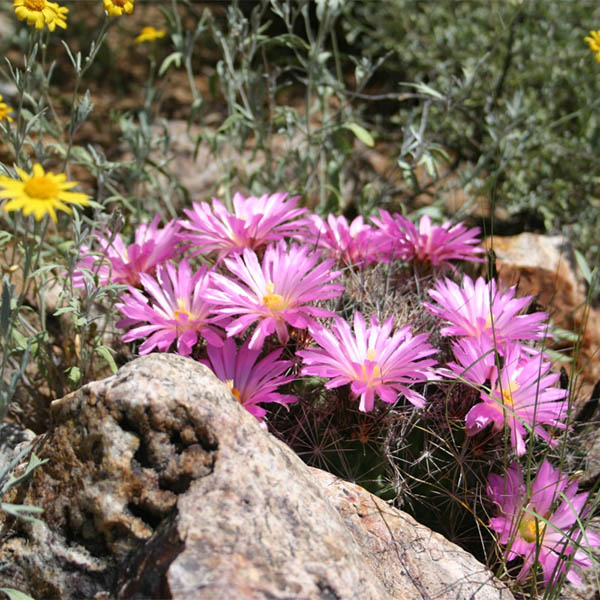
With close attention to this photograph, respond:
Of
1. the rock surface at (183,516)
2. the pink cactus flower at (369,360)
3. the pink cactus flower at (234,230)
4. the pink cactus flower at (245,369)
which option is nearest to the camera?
the rock surface at (183,516)

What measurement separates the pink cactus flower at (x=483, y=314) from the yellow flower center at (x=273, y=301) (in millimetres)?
412

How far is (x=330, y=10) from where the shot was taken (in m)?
2.79

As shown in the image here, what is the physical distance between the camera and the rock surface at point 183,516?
4.27 ft

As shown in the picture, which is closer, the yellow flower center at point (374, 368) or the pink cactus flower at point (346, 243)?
the yellow flower center at point (374, 368)

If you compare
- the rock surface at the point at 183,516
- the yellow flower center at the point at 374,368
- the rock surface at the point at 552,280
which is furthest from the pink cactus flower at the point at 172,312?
the rock surface at the point at 552,280

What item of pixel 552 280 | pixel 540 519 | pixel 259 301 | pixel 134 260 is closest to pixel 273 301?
pixel 259 301

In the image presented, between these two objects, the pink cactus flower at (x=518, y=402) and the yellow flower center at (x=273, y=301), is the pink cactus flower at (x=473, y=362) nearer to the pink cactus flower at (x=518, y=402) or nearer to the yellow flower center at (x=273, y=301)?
the pink cactus flower at (x=518, y=402)

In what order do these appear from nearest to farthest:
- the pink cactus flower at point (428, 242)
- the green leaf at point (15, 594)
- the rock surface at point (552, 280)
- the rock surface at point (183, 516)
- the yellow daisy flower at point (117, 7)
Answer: the rock surface at point (183, 516) → the green leaf at point (15, 594) → the yellow daisy flower at point (117, 7) → the pink cactus flower at point (428, 242) → the rock surface at point (552, 280)

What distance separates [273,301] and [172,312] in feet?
1.09

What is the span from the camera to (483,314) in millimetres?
2033

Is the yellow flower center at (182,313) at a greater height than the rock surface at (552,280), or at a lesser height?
greater

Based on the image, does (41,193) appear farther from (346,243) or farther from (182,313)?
(346,243)

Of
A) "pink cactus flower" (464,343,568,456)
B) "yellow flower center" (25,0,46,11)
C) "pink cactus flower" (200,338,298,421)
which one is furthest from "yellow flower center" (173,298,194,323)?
"yellow flower center" (25,0,46,11)

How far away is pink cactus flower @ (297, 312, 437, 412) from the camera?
1756mm
